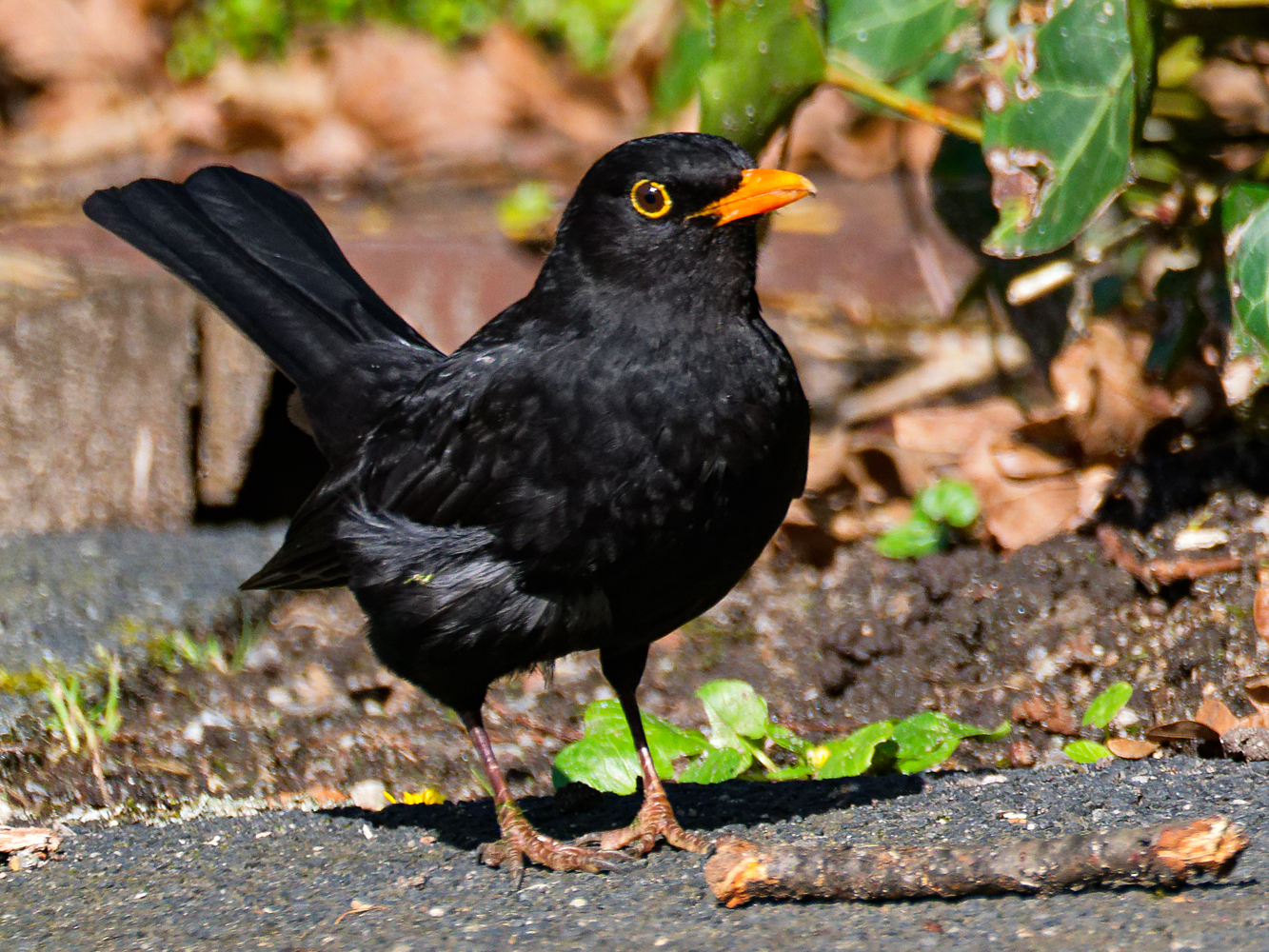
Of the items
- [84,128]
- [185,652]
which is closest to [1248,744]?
[185,652]

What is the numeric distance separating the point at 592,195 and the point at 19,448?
112 inches

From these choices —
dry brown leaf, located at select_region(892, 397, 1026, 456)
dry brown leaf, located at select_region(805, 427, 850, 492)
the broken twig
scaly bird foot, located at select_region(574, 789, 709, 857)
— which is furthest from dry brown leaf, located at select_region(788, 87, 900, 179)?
scaly bird foot, located at select_region(574, 789, 709, 857)

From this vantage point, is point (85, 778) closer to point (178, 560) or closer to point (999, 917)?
point (178, 560)

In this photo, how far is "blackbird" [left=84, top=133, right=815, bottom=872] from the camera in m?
3.22

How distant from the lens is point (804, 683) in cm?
450

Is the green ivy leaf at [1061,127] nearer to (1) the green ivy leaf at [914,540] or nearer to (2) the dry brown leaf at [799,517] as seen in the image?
(1) the green ivy leaf at [914,540]

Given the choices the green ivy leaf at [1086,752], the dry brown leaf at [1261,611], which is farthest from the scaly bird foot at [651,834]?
the dry brown leaf at [1261,611]

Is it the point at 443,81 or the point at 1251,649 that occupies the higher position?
the point at 443,81

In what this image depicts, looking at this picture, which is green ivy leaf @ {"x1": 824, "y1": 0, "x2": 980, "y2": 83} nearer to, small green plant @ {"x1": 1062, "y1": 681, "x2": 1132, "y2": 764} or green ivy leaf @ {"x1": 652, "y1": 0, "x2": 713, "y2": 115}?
small green plant @ {"x1": 1062, "y1": 681, "x2": 1132, "y2": 764}

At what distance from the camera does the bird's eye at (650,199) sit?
3.39 m

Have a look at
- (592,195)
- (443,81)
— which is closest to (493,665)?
(592,195)

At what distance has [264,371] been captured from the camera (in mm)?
5629

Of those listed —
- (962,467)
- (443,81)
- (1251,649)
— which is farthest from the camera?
(443,81)

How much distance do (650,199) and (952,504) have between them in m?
2.12
